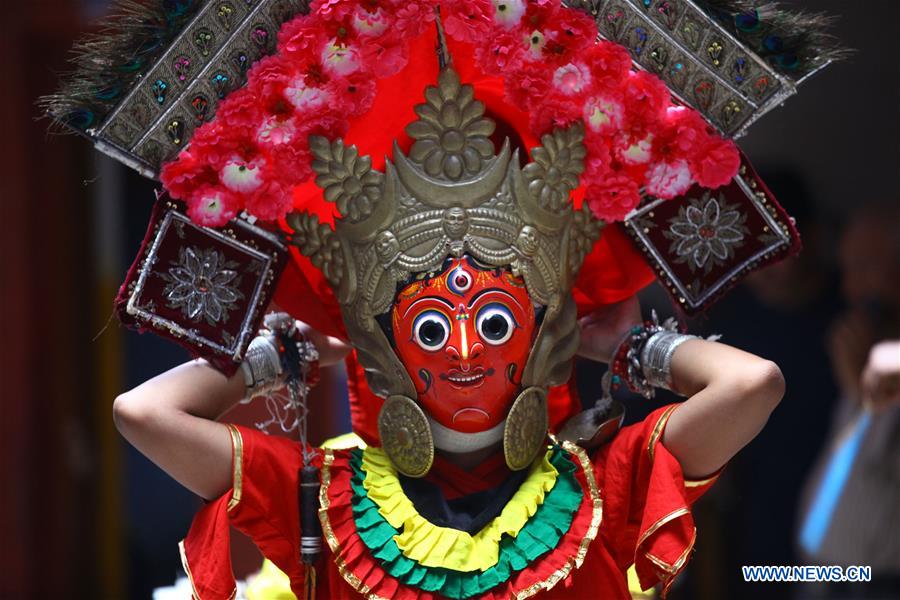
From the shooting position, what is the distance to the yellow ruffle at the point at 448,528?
2.52 meters

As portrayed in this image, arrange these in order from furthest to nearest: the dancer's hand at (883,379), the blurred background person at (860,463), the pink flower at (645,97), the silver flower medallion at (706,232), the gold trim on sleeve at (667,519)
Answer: the blurred background person at (860,463) → the dancer's hand at (883,379) → the silver flower medallion at (706,232) → the pink flower at (645,97) → the gold trim on sleeve at (667,519)

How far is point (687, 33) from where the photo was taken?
2.57 m

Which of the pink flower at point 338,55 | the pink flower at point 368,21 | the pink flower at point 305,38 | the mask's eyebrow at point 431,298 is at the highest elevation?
the pink flower at point 368,21

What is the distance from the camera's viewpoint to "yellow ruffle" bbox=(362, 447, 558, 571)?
2.52 metres

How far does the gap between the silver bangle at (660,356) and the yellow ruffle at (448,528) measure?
9.1 inches

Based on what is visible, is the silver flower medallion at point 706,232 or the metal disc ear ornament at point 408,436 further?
the silver flower medallion at point 706,232

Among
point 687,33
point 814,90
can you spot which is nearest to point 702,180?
point 687,33

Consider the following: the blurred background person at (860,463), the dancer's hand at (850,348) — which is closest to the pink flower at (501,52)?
the blurred background person at (860,463)

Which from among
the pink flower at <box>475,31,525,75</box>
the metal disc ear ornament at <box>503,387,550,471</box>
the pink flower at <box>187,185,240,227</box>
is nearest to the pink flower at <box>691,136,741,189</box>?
the pink flower at <box>475,31,525,75</box>

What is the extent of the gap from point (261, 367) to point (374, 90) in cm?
53

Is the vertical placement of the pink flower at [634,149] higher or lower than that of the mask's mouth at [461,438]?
higher

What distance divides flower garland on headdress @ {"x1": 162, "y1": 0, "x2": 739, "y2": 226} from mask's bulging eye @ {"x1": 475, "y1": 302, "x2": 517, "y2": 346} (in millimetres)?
291

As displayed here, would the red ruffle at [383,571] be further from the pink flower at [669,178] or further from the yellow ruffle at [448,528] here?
the pink flower at [669,178]

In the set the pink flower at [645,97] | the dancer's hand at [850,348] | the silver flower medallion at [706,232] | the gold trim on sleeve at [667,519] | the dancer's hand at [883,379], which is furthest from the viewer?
the dancer's hand at [850,348]
